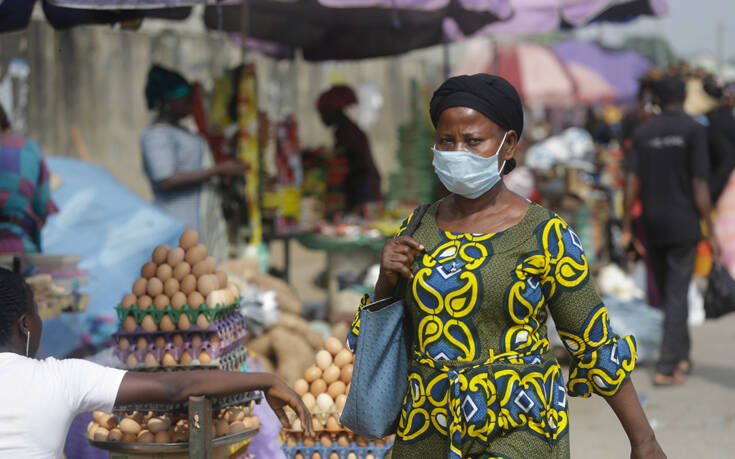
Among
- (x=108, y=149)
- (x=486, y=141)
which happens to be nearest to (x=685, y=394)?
(x=486, y=141)

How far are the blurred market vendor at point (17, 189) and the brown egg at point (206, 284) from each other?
1.99 meters

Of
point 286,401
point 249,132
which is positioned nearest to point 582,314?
point 286,401

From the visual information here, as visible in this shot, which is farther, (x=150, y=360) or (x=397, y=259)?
(x=150, y=360)

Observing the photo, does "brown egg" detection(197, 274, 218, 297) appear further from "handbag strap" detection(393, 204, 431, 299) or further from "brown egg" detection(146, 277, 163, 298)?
"handbag strap" detection(393, 204, 431, 299)

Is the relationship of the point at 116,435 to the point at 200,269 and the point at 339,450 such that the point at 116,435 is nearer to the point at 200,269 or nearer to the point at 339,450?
the point at 200,269

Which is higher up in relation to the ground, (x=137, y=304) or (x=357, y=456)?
(x=137, y=304)

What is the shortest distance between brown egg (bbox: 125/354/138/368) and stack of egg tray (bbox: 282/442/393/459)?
2.49 ft

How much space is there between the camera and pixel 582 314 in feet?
8.05

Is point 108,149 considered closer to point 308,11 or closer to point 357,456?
point 308,11

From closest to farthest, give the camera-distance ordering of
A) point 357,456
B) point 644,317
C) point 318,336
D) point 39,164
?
1. point 357,456
2. point 39,164
3. point 318,336
4. point 644,317

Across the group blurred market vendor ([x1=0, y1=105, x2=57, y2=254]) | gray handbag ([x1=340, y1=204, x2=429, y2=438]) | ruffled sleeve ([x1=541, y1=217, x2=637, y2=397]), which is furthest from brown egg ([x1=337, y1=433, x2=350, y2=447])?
blurred market vendor ([x1=0, y1=105, x2=57, y2=254])

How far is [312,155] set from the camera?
8.80 m

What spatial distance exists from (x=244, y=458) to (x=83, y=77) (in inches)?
400

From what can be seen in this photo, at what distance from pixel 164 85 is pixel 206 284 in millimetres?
3054
